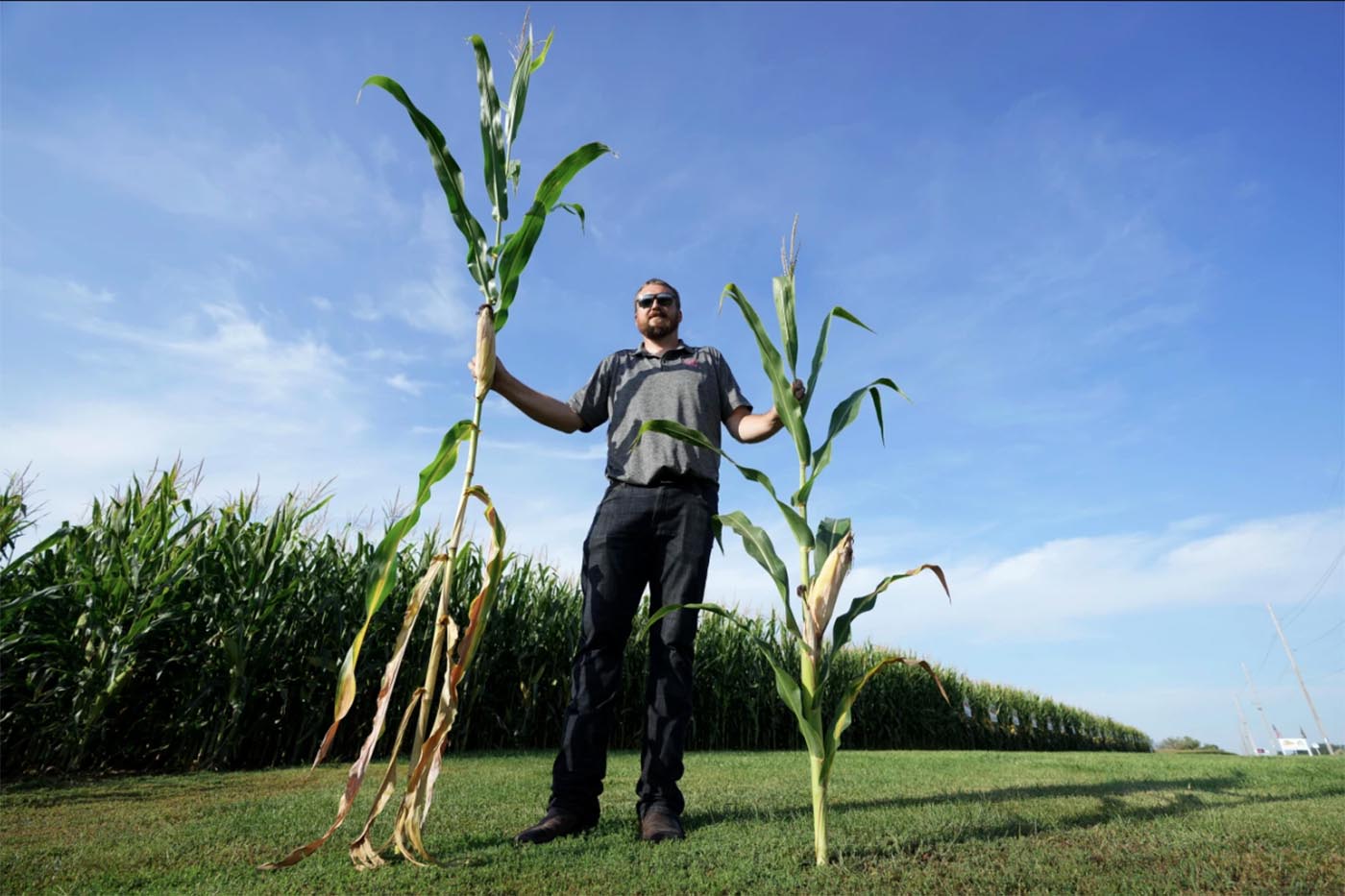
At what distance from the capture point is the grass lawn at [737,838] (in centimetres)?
201

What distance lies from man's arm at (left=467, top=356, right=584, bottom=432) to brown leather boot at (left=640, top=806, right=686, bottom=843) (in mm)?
1449

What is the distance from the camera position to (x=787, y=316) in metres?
2.52

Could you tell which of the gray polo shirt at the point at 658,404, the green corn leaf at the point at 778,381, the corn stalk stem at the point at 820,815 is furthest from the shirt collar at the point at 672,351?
the corn stalk stem at the point at 820,815

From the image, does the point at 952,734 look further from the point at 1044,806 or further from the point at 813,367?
the point at 813,367

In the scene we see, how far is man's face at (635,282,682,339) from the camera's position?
3129 millimetres

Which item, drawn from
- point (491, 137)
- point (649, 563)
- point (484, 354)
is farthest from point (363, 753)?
point (491, 137)

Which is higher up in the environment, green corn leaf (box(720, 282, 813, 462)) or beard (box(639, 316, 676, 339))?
beard (box(639, 316, 676, 339))

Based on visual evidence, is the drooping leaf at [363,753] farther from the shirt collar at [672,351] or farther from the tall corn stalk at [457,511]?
the shirt collar at [672,351]

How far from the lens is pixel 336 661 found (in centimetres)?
512

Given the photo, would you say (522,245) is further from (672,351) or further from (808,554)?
(808,554)

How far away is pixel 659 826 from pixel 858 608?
0.97 m

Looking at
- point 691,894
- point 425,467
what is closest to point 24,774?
point 425,467

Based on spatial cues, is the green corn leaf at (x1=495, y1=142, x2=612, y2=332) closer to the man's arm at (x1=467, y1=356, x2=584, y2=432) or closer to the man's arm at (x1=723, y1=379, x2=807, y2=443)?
the man's arm at (x1=467, y1=356, x2=584, y2=432)

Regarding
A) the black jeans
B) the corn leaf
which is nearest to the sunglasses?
the black jeans
